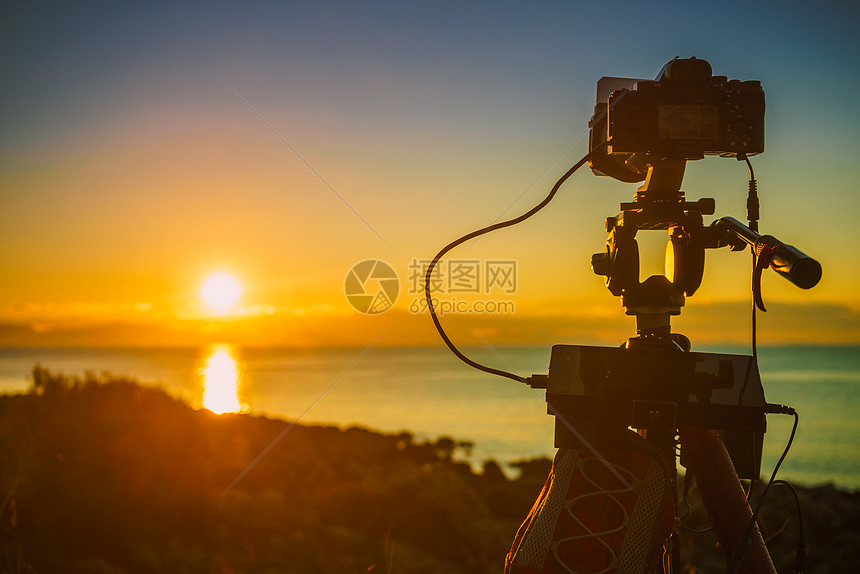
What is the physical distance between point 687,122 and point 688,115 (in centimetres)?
2

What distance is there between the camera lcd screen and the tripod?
10.3 inches

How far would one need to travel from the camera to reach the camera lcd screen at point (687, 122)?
162 centimetres

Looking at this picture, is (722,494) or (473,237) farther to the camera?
(473,237)

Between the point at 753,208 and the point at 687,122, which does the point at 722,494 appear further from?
the point at 687,122

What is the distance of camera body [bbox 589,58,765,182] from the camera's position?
1630mm

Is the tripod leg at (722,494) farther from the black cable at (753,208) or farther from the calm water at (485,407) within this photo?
the calm water at (485,407)

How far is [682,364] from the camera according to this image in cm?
146

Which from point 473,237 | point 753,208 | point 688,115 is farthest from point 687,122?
point 473,237

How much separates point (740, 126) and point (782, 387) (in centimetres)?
4105

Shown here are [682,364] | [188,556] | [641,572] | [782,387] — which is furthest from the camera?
[782,387]

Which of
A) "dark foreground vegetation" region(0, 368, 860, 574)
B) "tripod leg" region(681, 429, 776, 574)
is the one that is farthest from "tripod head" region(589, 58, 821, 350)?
"dark foreground vegetation" region(0, 368, 860, 574)

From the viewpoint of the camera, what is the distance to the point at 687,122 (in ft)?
5.36

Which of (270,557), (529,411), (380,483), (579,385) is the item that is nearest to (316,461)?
(380,483)

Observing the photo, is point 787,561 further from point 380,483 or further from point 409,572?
point 380,483
